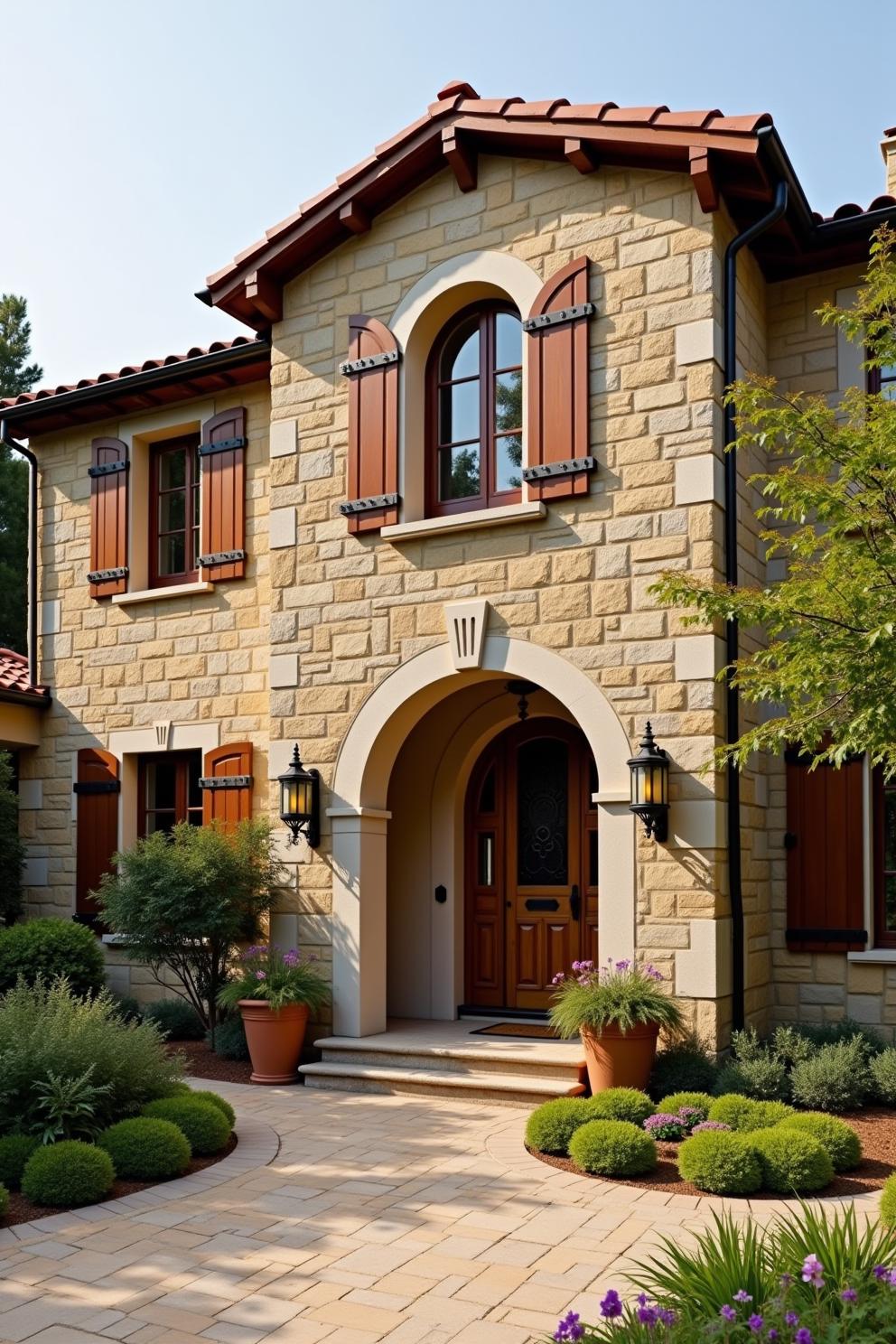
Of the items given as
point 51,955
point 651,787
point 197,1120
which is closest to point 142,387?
point 51,955

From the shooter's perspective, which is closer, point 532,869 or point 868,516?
point 868,516

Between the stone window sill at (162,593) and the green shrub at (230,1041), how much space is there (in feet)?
12.7

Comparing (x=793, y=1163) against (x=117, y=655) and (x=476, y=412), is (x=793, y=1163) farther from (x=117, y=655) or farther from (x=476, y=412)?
(x=117, y=655)

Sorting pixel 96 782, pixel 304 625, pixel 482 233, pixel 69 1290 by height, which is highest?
pixel 482 233

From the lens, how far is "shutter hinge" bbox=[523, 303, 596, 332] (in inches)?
345

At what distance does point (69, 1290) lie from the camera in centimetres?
479

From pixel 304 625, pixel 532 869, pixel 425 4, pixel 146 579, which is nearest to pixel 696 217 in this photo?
pixel 425 4

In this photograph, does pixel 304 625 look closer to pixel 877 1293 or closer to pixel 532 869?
pixel 532 869

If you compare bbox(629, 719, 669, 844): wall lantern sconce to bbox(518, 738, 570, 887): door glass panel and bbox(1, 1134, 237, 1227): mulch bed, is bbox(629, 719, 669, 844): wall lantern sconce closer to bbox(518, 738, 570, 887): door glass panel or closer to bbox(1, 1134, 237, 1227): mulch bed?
bbox(518, 738, 570, 887): door glass panel

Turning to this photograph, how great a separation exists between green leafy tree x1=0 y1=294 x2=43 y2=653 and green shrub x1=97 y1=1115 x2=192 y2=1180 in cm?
1721

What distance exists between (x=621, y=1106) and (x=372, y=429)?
540 centimetres

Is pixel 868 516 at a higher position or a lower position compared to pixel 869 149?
lower

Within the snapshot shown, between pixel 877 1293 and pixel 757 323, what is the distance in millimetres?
7250

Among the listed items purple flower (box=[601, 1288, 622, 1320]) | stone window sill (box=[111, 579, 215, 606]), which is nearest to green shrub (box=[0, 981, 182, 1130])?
purple flower (box=[601, 1288, 622, 1320])
